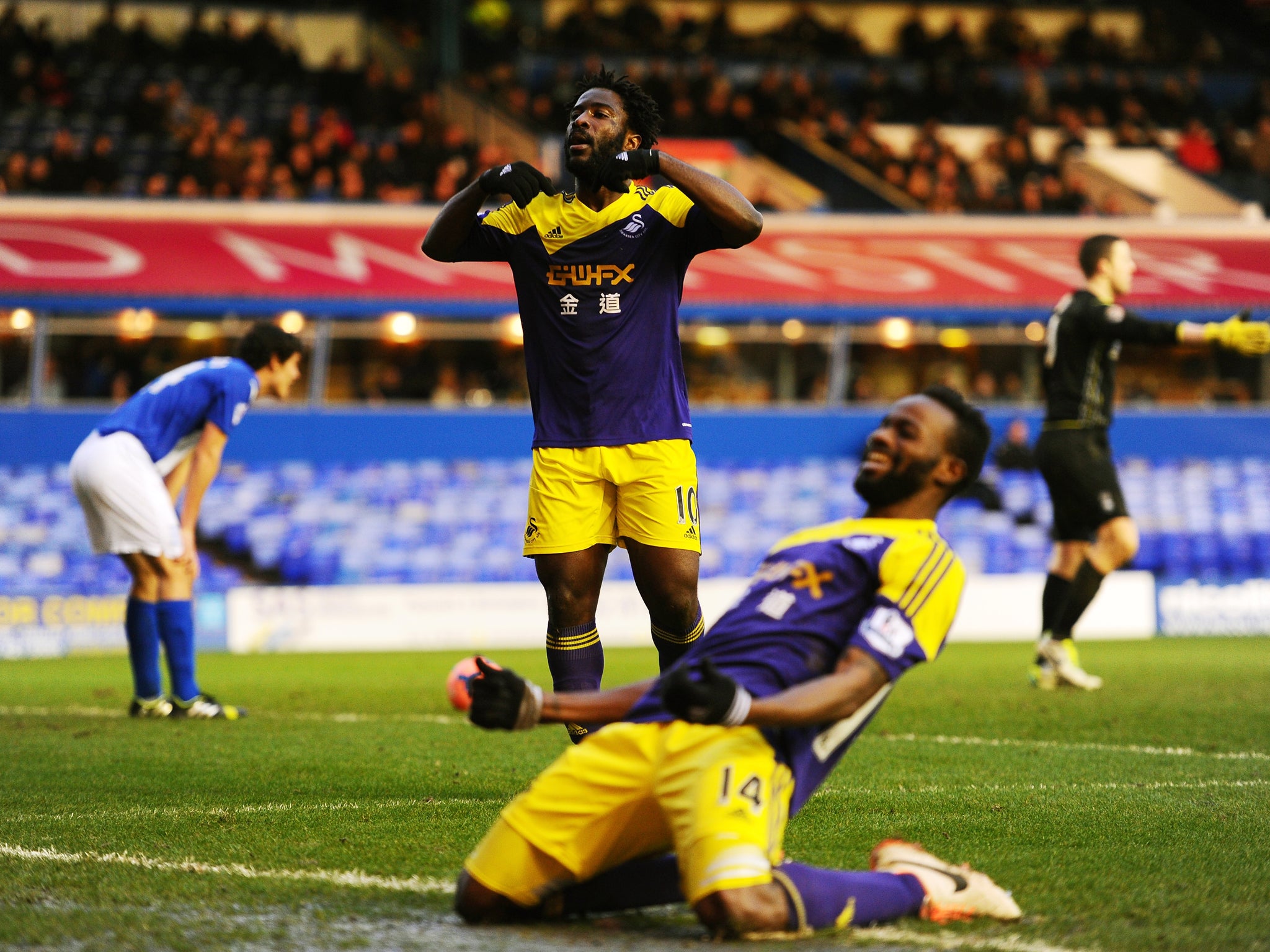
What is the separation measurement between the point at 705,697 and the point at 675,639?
219cm

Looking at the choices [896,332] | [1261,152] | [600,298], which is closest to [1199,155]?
[1261,152]

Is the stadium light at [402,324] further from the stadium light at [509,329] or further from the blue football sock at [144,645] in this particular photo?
the blue football sock at [144,645]

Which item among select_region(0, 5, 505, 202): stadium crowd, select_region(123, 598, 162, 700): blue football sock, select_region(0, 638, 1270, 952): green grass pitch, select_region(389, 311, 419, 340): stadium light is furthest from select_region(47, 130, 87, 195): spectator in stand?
select_region(123, 598, 162, 700): blue football sock

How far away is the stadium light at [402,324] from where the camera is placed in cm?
1962

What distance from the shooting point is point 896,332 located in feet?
67.7

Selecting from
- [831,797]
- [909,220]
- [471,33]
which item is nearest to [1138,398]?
[909,220]

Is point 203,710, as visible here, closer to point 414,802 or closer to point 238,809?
point 238,809

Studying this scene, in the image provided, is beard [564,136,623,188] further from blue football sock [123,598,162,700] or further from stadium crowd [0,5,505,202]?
stadium crowd [0,5,505,202]

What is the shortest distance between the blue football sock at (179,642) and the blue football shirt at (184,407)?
2.43ft

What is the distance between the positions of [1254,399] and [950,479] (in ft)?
64.6

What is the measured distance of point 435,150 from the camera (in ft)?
70.2

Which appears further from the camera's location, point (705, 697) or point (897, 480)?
point (897, 480)

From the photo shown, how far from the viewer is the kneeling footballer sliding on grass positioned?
286cm

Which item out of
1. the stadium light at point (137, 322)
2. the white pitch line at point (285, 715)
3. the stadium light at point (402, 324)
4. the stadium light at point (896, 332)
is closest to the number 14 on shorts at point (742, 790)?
the white pitch line at point (285, 715)
